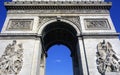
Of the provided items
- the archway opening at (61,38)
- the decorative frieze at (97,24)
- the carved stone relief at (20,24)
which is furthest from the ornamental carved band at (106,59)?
the carved stone relief at (20,24)

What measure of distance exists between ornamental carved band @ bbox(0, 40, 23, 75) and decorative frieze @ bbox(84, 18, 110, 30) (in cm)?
606

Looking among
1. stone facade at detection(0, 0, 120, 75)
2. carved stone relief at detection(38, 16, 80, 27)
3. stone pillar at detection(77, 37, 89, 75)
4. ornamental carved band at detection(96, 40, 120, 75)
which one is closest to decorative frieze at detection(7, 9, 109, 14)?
stone facade at detection(0, 0, 120, 75)

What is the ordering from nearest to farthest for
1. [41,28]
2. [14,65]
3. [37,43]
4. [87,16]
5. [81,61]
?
[14,65], [81,61], [37,43], [41,28], [87,16]

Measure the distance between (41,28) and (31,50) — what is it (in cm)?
241

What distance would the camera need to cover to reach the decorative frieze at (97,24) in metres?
12.9

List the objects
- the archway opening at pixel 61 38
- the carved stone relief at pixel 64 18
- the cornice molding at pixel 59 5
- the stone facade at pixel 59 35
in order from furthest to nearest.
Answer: the cornice molding at pixel 59 5 < the archway opening at pixel 61 38 < the carved stone relief at pixel 64 18 < the stone facade at pixel 59 35

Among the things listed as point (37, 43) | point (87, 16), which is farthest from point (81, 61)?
point (87, 16)

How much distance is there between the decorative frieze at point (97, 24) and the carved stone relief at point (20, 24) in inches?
197

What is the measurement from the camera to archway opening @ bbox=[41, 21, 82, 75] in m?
14.0

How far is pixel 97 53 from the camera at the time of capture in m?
11.2

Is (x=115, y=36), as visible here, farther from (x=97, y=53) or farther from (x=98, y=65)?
(x=98, y=65)

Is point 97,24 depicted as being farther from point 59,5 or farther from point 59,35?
point 59,35

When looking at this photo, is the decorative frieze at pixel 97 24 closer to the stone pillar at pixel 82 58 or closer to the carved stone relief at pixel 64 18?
the carved stone relief at pixel 64 18

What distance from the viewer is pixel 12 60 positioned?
10.5 metres
